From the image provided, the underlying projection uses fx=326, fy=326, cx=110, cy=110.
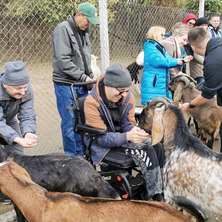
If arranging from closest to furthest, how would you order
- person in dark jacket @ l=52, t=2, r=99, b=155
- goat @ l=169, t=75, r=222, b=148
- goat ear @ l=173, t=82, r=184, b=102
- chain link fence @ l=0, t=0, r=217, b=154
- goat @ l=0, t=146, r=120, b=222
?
goat @ l=0, t=146, r=120, b=222, person in dark jacket @ l=52, t=2, r=99, b=155, goat @ l=169, t=75, r=222, b=148, goat ear @ l=173, t=82, r=184, b=102, chain link fence @ l=0, t=0, r=217, b=154

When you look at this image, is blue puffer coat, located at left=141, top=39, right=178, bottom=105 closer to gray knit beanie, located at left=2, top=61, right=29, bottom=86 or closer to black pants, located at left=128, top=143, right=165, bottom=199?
black pants, located at left=128, top=143, right=165, bottom=199

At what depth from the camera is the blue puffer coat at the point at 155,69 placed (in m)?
4.66

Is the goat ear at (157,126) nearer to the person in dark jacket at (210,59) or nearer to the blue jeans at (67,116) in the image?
the person in dark jacket at (210,59)

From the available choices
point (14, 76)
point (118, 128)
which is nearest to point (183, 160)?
point (118, 128)

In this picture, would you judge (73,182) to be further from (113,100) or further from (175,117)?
(175,117)

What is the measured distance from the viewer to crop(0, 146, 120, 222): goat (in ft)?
9.21

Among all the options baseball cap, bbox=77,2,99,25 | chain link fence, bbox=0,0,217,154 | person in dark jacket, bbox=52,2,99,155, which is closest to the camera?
baseball cap, bbox=77,2,99,25

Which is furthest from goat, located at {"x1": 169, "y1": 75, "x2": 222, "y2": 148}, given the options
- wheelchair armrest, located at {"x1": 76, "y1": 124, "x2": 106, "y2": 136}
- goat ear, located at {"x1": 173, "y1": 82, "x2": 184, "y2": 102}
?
wheelchair armrest, located at {"x1": 76, "y1": 124, "x2": 106, "y2": 136}

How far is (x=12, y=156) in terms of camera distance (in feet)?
9.41

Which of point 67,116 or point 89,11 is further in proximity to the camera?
point 67,116

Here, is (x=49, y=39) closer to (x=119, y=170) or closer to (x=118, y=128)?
(x=118, y=128)

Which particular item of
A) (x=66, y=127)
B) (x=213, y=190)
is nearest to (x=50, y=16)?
(x=66, y=127)

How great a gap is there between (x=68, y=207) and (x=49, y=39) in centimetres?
487

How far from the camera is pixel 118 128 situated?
3.51 metres
